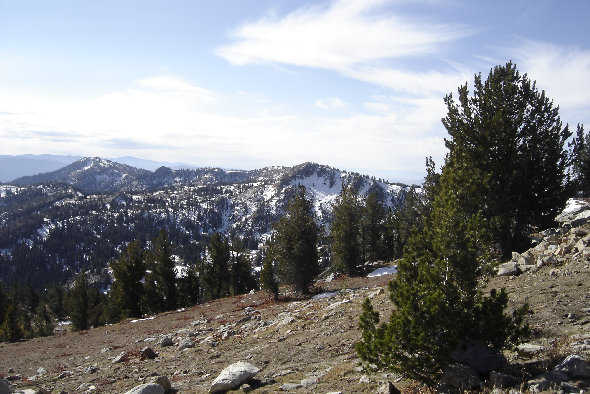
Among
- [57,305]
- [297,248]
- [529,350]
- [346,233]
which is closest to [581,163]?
[346,233]

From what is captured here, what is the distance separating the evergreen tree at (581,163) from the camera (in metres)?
20.8

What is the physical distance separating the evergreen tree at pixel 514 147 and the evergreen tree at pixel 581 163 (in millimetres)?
1316

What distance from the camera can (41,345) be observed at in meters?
29.6

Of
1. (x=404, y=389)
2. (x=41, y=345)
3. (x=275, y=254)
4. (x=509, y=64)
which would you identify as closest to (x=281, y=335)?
(x=404, y=389)

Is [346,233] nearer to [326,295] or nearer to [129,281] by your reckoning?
[326,295]

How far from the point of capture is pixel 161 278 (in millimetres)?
53438

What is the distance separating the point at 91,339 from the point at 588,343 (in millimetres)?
32991

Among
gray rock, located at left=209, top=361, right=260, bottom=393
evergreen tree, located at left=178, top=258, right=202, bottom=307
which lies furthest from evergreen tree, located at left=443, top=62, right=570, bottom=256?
Answer: evergreen tree, located at left=178, top=258, right=202, bottom=307

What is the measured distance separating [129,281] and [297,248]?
30828 mm

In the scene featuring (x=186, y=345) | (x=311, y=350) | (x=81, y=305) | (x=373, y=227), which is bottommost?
(x=81, y=305)

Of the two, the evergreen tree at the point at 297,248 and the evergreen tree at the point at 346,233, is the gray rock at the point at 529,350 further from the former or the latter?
the evergreen tree at the point at 346,233

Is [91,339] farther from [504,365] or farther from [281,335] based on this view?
[504,365]

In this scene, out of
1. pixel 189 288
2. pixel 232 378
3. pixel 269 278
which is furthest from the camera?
pixel 189 288

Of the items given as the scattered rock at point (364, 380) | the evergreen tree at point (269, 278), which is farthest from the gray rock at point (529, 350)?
the evergreen tree at point (269, 278)
